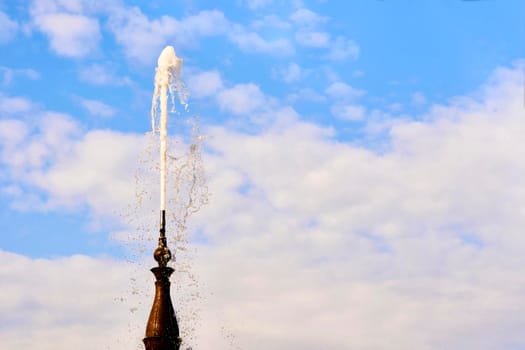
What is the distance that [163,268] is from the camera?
116 feet

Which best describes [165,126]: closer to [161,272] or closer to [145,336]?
[161,272]

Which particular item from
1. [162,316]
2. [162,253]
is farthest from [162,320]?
[162,253]

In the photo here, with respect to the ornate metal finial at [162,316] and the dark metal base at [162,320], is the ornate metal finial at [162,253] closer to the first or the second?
the ornate metal finial at [162,316]

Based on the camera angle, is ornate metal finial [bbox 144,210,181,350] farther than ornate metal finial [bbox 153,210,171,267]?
No

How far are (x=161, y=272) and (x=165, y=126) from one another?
662 centimetres

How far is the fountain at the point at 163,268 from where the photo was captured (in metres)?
34.0

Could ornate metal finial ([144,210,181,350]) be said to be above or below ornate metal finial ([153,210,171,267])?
below

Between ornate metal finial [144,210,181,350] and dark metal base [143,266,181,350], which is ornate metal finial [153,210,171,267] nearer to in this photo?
ornate metal finial [144,210,181,350]

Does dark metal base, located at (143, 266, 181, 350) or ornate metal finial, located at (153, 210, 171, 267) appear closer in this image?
dark metal base, located at (143, 266, 181, 350)

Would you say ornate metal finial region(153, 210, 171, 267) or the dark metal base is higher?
ornate metal finial region(153, 210, 171, 267)

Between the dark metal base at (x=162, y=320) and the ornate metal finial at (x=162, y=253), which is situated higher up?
the ornate metal finial at (x=162, y=253)

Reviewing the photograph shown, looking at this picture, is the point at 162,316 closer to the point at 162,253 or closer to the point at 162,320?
the point at 162,320

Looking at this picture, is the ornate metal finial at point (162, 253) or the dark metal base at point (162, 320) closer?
the dark metal base at point (162, 320)

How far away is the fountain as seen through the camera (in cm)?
3403
